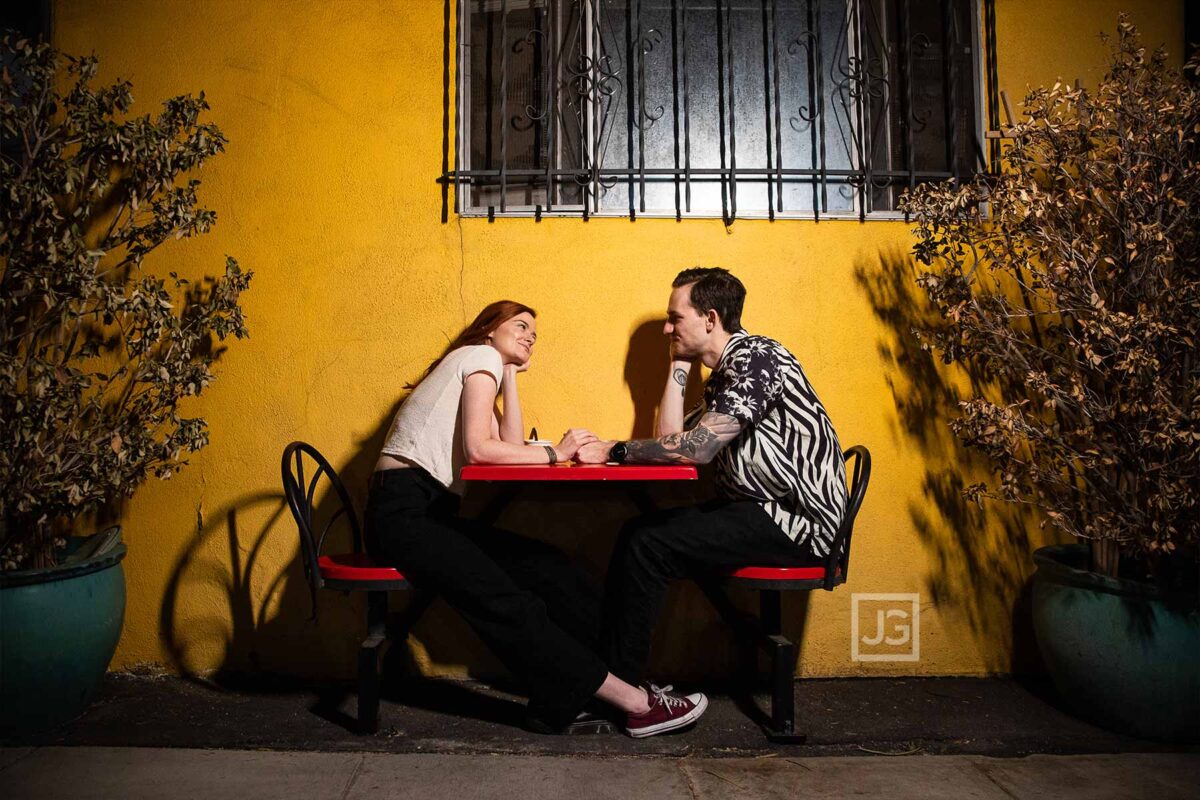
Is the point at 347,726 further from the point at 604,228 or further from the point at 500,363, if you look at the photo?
the point at 604,228

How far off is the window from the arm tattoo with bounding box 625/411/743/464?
3.88 feet

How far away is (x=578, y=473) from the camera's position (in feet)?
8.05

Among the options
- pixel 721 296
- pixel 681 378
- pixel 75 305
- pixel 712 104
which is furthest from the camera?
pixel 712 104

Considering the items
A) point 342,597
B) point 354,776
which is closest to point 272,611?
point 342,597

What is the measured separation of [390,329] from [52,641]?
1632mm

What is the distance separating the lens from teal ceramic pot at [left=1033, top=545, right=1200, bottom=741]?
109 inches

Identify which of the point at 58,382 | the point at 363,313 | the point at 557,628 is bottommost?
the point at 557,628

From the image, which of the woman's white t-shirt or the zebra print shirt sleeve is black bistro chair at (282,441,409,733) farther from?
the zebra print shirt sleeve

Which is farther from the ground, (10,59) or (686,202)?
(10,59)

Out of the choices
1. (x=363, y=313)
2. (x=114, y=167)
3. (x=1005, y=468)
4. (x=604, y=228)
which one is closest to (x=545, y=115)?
(x=604, y=228)

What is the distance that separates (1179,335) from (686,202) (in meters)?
1.87

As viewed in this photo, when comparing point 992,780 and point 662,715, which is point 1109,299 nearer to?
point 992,780

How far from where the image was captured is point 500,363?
9.43 ft

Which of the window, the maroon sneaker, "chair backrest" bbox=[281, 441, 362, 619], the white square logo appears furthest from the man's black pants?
the window
